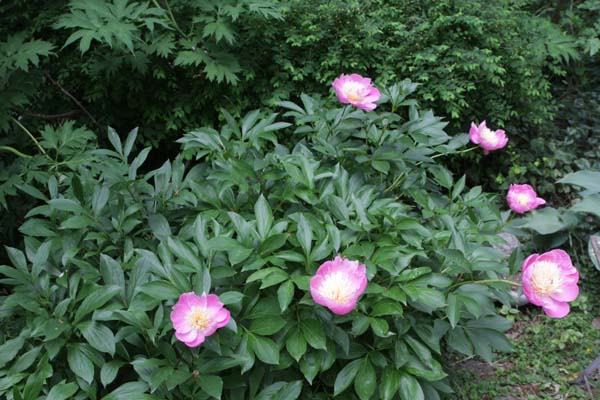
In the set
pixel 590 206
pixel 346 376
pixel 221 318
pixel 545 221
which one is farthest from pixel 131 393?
pixel 545 221

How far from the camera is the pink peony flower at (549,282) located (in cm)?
144

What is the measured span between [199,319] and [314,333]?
1.05ft

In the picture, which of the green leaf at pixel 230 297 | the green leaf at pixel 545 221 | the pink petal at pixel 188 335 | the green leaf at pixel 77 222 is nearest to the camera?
the pink petal at pixel 188 335

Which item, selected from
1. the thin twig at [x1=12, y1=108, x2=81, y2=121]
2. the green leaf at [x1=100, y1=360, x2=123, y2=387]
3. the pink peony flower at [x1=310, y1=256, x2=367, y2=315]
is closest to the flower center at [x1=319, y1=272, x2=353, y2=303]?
the pink peony flower at [x1=310, y1=256, x2=367, y2=315]

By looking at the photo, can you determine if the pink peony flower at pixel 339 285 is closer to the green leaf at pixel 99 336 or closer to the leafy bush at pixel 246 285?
the leafy bush at pixel 246 285

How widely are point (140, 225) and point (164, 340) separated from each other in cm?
47

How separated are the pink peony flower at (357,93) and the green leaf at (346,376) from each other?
0.87 metres

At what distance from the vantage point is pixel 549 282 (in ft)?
4.73

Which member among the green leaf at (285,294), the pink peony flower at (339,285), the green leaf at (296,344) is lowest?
the green leaf at (296,344)

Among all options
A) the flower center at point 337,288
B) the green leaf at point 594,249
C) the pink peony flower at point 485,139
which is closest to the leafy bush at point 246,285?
the flower center at point 337,288

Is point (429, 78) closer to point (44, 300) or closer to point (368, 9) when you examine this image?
point (368, 9)

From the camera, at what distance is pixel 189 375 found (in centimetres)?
139

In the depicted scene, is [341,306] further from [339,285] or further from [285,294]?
[285,294]

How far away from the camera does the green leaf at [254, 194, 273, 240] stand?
161cm
